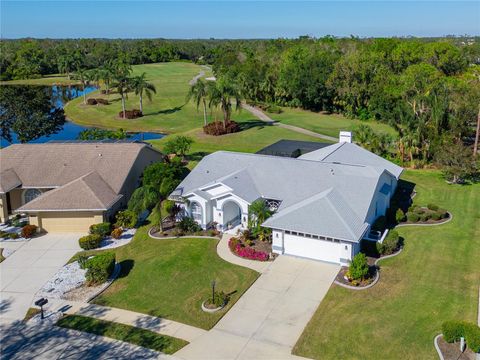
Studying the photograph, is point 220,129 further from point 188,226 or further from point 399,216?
point 399,216

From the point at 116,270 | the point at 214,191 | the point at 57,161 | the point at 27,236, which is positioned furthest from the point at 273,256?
the point at 57,161

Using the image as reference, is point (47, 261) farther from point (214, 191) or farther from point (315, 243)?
point (315, 243)

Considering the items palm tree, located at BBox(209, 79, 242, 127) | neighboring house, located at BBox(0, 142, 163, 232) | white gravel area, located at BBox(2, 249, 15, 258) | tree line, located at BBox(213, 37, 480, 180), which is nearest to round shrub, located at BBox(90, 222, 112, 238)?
neighboring house, located at BBox(0, 142, 163, 232)

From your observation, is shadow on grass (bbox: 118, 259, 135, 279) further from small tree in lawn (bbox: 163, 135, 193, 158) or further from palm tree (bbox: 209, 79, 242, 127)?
palm tree (bbox: 209, 79, 242, 127)

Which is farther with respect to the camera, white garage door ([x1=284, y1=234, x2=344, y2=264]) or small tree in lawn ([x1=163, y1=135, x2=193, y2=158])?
small tree in lawn ([x1=163, y1=135, x2=193, y2=158])

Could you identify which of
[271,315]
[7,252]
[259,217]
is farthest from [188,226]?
[7,252]
